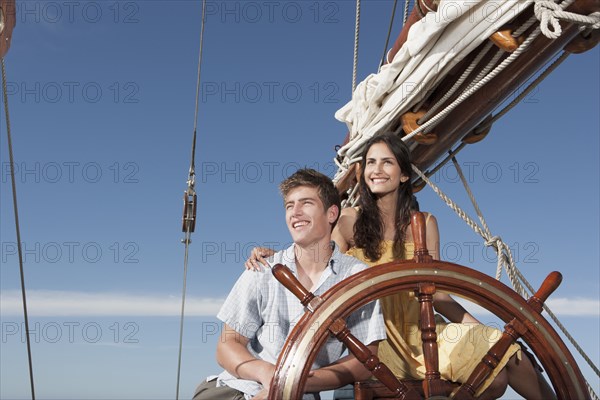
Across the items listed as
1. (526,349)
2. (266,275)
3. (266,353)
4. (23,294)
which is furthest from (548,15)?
(23,294)

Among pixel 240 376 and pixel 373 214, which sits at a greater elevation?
pixel 373 214

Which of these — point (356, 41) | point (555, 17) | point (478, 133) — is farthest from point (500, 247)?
point (356, 41)

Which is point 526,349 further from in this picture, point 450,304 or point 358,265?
point 358,265

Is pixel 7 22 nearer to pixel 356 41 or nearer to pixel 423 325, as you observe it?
pixel 423 325

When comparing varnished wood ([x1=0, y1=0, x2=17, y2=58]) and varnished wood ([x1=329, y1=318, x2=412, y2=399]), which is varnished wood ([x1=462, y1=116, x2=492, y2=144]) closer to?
varnished wood ([x1=329, y1=318, x2=412, y2=399])

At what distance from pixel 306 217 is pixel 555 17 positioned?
1.10 meters

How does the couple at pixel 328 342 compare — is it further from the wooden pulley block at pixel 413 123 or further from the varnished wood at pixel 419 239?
the wooden pulley block at pixel 413 123

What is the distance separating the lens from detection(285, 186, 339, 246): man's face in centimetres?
221

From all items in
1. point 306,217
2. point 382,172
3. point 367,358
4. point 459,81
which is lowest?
point 367,358

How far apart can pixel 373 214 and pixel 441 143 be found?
917 millimetres

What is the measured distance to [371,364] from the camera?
6.43ft

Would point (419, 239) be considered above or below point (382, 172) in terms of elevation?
below

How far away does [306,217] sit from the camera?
2221 millimetres

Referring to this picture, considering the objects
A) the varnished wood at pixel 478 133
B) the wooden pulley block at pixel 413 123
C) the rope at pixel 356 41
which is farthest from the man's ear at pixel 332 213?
the rope at pixel 356 41
